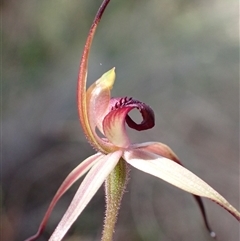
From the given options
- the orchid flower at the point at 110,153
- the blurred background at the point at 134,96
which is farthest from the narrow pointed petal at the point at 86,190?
the blurred background at the point at 134,96

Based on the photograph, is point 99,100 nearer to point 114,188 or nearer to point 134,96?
point 114,188

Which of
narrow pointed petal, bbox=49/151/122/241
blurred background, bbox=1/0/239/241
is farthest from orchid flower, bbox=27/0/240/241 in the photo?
blurred background, bbox=1/0/239/241

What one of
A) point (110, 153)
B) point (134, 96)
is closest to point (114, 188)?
point (110, 153)

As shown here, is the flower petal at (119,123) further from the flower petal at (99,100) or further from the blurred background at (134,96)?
the blurred background at (134,96)

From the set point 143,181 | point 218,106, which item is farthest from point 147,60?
point 143,181

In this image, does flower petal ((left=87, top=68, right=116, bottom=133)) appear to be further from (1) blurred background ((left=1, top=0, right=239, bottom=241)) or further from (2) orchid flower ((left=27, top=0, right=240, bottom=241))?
(1) blurred background ((left=1, top=0, right=239, bottom=241))

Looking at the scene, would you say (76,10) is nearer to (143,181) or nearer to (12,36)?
(12,36)
